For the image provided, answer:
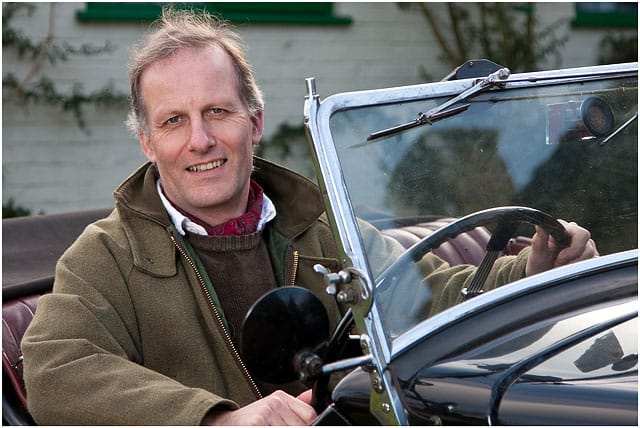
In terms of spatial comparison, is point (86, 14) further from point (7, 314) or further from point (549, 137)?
point (549, 137)

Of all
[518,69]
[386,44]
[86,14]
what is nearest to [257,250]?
[86,14]

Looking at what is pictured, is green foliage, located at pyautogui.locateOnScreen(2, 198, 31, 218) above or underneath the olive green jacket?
underneath

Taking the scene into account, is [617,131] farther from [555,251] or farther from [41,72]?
[41,72]

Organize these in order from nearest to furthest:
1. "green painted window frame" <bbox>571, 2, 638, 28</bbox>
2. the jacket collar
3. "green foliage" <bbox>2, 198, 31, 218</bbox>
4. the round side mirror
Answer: the round side mirror → the jacket collar → "green foliage" <bbox>2, 198, 31, 218</bbox> → "green painted window frame" <bbox>571, 2, 638, 28</bbox>

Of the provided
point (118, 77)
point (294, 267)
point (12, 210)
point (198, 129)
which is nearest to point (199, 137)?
point (198, 129)

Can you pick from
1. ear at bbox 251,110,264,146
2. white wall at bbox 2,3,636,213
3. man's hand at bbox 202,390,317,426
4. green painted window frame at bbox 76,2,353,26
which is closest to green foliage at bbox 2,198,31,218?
white wall at bbox 2,3,636,213

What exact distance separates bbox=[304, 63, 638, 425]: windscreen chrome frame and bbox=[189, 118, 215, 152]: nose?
647mm

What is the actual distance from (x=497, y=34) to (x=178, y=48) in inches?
244

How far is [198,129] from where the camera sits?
272 centimetres

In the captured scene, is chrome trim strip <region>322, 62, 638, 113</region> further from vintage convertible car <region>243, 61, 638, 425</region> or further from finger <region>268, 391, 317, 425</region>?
finger <region>268, 391, 317, 425</region>

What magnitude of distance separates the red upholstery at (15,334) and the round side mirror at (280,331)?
42.1 inches

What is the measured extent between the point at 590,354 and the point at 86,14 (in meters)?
5.84

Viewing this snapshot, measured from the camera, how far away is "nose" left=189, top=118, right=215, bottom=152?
2709 mm

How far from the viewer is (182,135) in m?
2.74
